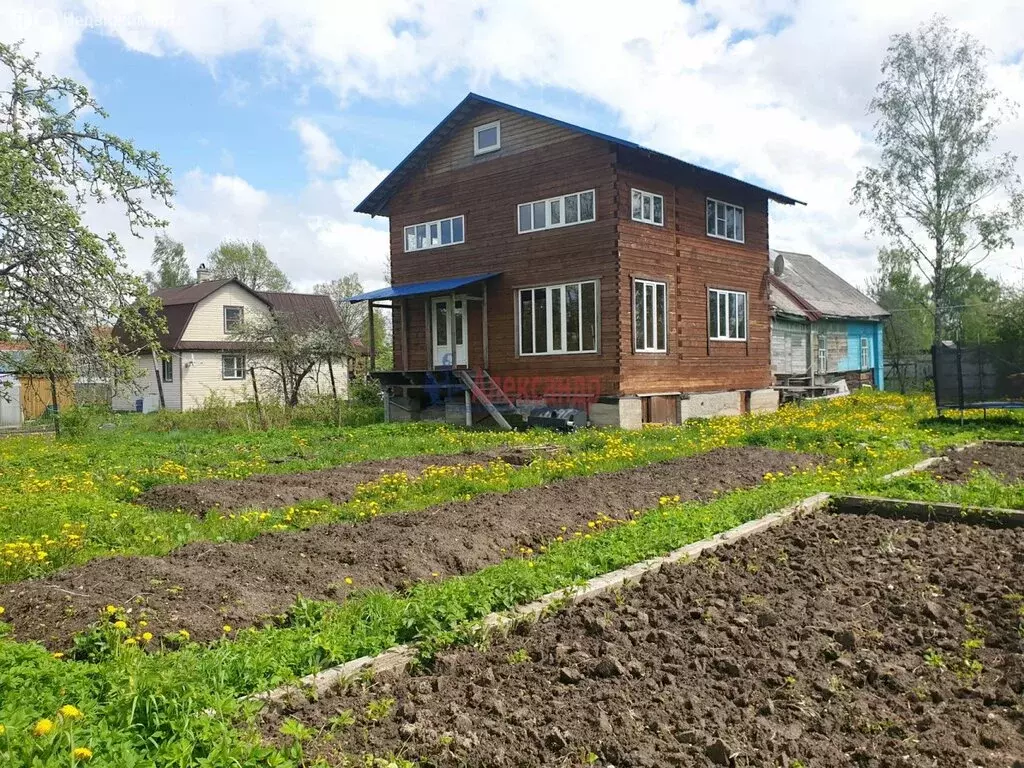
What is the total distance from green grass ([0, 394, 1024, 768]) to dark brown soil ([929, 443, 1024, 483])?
0.57 metres

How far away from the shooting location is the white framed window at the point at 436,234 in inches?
916

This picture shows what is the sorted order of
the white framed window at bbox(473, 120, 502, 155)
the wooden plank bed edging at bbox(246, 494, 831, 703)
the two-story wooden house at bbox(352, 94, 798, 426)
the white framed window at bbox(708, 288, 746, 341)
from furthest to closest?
the white framed window at bbox(708, 288, 746, 341), the white framed window at bbox(473, 120, 502, 155), the two-story wooden house at bbox(352, 94, 798, 426), the wooden plank bed edging at bbox(246, 494, 831, 703)

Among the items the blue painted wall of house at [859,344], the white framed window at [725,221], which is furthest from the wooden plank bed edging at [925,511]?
the blue painted wall of house at [859,344]

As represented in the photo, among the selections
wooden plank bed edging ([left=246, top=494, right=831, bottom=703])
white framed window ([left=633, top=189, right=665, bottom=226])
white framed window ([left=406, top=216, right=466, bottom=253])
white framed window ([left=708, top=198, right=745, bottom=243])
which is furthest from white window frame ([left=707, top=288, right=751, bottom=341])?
wooden plank bed edging ([left=246, top=494, right=831, bottom=703])

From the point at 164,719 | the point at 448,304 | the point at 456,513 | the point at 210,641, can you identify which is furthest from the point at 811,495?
the point at 448,304

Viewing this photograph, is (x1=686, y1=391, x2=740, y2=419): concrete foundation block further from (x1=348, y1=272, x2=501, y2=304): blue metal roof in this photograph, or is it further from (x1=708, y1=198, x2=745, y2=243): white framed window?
(x1=348, y1=272, x2=501, y2=304): blue metal roof

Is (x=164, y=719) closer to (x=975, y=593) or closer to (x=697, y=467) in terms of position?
(x=975, y=593)

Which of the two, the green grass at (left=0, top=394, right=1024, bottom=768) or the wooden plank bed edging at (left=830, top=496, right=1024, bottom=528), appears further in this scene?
the wooden plank bed edging at (left=830, top=496, right=1024, bottom=528)

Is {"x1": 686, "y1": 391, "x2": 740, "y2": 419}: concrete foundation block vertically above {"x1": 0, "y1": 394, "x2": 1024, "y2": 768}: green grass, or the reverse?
{"x1": 686, "y1": 391, "x2": 740, "y2": 419}: concrete foundation block

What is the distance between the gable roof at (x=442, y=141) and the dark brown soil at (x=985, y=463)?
34.1 feet

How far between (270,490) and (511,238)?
43.1ft

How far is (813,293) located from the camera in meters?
36.3

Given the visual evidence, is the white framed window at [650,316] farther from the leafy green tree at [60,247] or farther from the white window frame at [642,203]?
the leafy green tree at [60,247]

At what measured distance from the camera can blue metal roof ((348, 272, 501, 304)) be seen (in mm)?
21281
